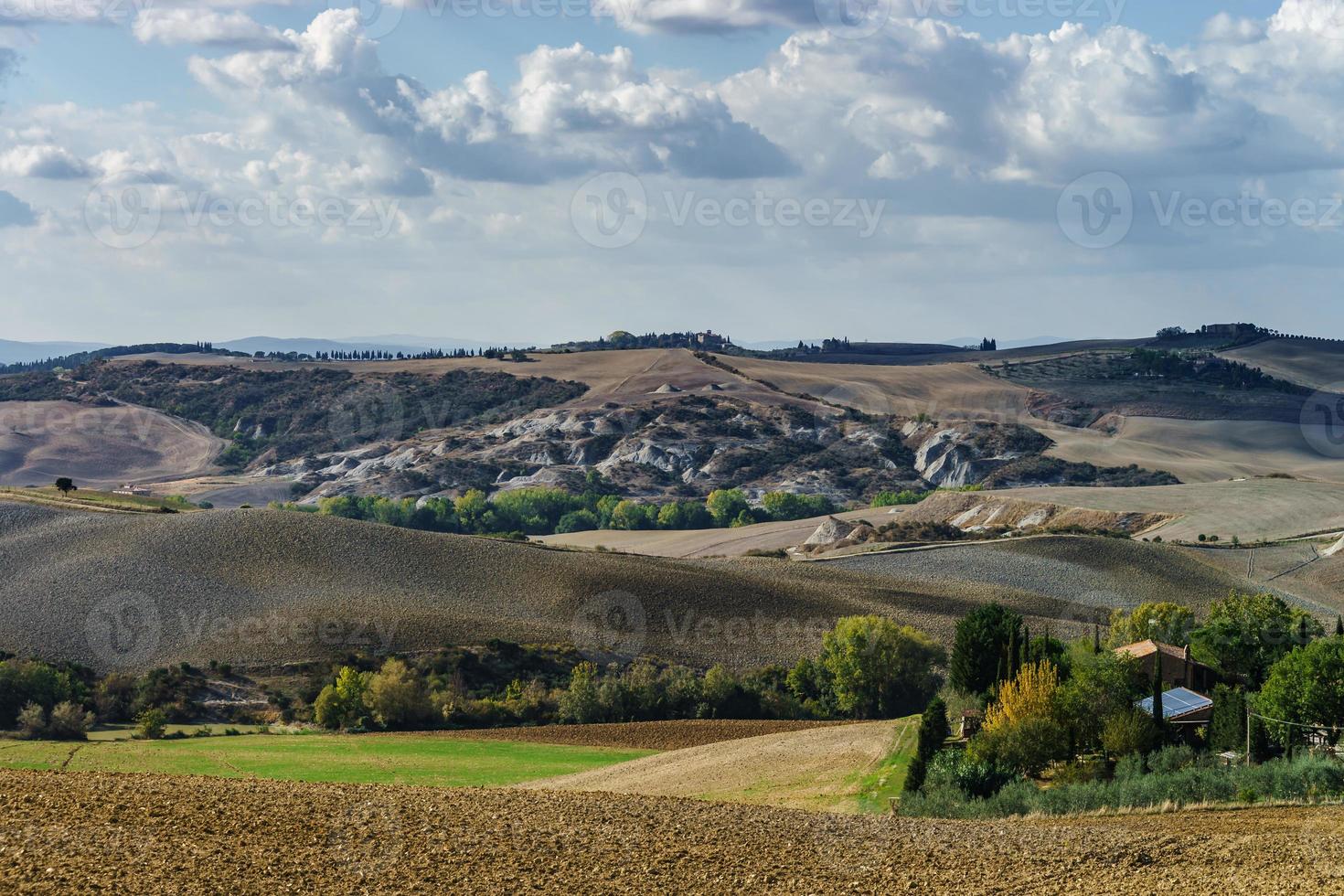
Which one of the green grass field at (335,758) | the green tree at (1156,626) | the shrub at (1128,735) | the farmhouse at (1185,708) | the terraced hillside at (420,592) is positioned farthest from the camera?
the terraced hillside at (420,592)

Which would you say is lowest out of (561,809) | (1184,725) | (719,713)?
(719,713)

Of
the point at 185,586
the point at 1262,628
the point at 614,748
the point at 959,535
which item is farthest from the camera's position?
the point at 959,535

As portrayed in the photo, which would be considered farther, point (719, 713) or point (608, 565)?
point (608, 565)

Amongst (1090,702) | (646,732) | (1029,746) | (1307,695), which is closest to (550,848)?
(1029,746)

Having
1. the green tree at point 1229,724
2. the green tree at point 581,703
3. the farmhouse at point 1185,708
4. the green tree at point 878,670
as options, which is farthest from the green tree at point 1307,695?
the green tree at point 581,703

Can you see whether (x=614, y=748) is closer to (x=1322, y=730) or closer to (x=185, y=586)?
(x=1322, y=730)

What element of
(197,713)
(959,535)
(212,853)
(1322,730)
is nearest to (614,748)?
(197,713)

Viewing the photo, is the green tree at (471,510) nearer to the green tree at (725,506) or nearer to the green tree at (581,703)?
the green tree at (725,506)
